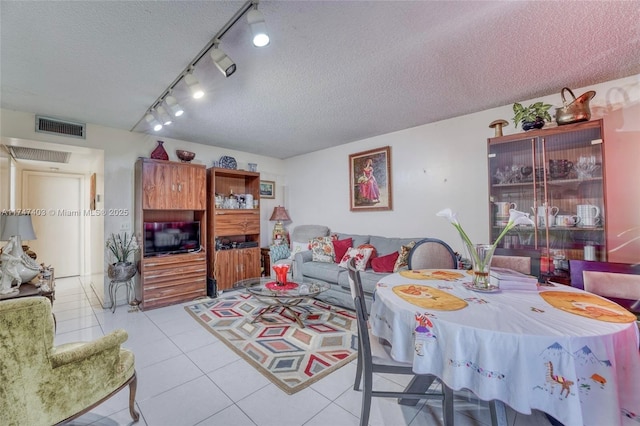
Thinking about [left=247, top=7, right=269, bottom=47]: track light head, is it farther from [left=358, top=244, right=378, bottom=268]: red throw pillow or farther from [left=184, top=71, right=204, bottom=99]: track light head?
[left=358, top=244, right=378, bottom=268]: red throw pillow

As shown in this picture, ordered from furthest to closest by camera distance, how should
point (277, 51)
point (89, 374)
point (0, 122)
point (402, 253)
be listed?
point (402, 253)
point (0, 122)
point (277, 51)
point (89, 374)

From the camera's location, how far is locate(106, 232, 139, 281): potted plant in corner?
3406 millimetres

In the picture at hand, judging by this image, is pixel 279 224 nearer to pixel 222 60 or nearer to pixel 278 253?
pixel 278 253

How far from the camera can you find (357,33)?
1789 mm

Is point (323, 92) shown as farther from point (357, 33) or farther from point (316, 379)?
point (316, 379)

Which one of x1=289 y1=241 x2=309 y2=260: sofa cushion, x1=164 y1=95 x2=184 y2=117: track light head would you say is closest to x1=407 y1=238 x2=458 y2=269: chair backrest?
x1=289 y1=241 x2=309 y2=260: sofa cushion

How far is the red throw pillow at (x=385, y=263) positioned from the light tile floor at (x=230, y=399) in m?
1.38

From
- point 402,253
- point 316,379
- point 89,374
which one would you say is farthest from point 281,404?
point 402,253

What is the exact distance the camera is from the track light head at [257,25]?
145 cm

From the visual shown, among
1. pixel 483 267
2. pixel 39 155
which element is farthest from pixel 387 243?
pixel 39 155

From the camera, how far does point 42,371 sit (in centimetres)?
122

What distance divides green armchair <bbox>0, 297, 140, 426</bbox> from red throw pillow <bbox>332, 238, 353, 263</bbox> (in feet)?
9.48

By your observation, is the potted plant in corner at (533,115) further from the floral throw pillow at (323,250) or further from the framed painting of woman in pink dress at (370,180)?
the floral throw pillow at (323,250)

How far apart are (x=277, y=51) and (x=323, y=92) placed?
771 mm
